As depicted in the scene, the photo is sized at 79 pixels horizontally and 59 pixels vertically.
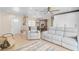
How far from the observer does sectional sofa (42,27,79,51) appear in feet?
7.70

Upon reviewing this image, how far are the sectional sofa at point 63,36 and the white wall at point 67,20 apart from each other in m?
0.10

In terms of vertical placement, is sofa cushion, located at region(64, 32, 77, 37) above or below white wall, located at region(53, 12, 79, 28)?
below

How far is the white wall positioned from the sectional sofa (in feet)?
0.34

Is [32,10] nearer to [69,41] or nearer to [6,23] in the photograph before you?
[6,23]

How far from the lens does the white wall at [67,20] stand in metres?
2.29

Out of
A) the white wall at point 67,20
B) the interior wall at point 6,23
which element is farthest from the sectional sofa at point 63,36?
the interior wall at point 6,23

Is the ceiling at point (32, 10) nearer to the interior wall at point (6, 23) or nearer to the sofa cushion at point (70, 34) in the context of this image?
the interior wall at point (6, 23)

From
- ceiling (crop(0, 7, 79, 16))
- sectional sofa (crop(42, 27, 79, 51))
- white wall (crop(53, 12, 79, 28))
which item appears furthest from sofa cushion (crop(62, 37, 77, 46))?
ceiling (crop(0, 7, 79, 16))

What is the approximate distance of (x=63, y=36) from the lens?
2.43m

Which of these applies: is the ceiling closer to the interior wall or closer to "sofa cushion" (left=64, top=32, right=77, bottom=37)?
the interior wall
